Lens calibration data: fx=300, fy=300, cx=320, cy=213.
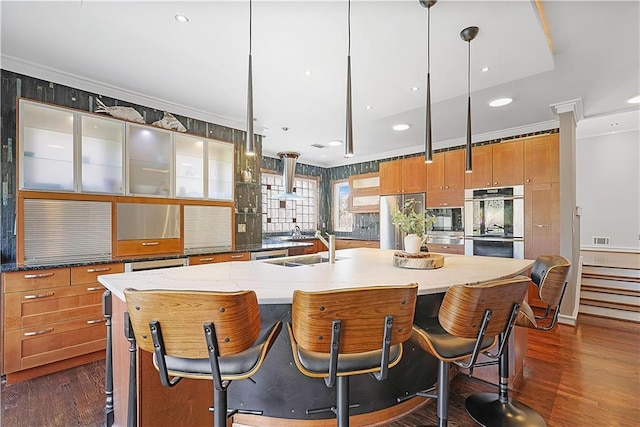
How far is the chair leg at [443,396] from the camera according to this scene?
1.46 metres

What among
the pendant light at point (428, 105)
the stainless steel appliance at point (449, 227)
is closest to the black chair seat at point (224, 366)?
the pendant light at point (428, 105)

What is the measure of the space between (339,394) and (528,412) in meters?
1.47

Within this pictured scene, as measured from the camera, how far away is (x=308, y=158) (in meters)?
6.53

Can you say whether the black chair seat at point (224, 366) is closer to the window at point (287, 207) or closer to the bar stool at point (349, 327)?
the bar stool at point (349, 327)

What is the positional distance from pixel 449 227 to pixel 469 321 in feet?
12.4

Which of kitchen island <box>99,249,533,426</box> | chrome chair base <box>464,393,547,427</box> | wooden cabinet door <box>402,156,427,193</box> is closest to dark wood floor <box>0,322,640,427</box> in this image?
chrome chair base <box>464,393,547,427</box>

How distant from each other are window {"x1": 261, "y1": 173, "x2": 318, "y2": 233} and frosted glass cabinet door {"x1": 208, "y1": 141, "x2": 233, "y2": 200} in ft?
5.10

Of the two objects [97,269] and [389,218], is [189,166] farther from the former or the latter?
[389,218]

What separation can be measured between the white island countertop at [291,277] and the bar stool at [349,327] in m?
0.24

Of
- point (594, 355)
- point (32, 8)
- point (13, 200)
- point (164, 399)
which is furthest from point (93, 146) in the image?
point (594, 355)

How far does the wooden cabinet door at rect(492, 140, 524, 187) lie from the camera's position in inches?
163

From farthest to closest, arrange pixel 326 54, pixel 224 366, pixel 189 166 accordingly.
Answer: pixel 189 166 < pixel 326 54 < pixel 224 366

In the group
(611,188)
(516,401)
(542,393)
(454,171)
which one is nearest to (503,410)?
(516,401)

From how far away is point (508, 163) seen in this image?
4.24m
